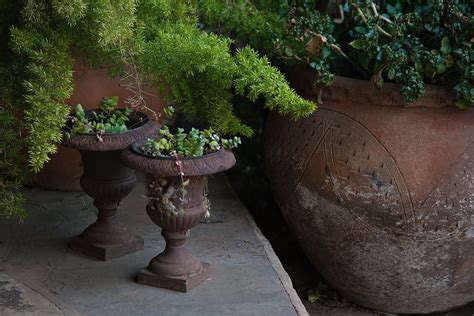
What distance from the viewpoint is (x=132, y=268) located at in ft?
9.02

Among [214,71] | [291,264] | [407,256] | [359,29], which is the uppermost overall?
[359,29]

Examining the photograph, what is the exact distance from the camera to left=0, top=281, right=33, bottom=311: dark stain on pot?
8.16ft

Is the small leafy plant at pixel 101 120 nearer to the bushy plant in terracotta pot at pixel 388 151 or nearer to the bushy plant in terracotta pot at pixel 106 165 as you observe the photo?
the bushy plant in terracotta pot at pixel 106 165

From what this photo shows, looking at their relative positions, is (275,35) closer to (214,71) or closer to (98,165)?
(214,71)

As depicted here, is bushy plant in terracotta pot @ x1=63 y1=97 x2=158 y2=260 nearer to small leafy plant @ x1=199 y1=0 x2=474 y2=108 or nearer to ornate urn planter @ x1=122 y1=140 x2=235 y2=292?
ornate urn planter @ x1=122 y1=140 x2=235 y2=292

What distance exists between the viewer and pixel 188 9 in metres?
2.96

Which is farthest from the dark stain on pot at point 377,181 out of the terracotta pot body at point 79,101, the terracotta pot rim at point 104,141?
the terracotta pot body at point 79,101

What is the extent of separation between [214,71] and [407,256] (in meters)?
0.94

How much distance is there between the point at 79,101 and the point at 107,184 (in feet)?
2.03

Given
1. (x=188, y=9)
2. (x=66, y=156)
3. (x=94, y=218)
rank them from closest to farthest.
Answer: (x=188, y=9), (x=94, y=218), (x=66, y=156)

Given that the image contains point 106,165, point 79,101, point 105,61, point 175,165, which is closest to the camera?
point 175,165

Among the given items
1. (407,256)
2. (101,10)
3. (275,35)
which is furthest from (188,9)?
(407,256)

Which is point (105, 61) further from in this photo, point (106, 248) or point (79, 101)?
point (106, 248)

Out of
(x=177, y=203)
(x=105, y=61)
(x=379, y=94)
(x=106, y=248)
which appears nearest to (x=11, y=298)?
(x=106, y=248)
